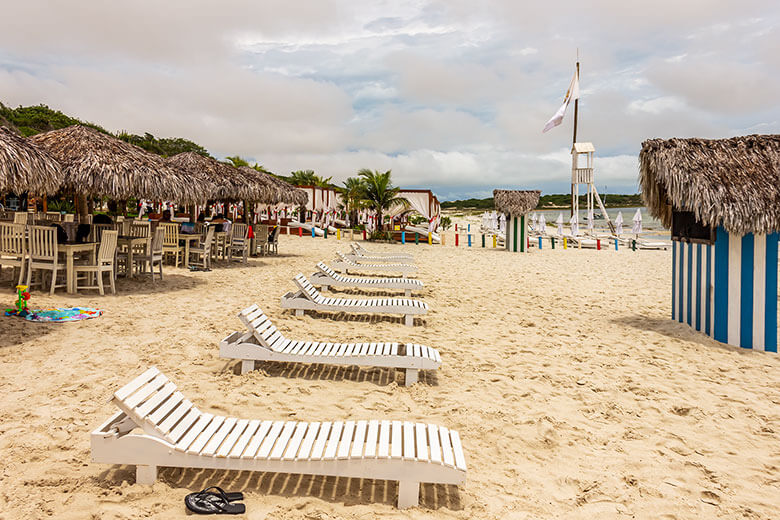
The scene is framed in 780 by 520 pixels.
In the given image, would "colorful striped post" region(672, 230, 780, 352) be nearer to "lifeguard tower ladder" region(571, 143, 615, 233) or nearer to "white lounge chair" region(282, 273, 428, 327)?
"white lounge chair" region(282, 273, 428, 327)

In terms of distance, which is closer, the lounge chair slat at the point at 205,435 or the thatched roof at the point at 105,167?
the lounge chair slat at the point at 205,435

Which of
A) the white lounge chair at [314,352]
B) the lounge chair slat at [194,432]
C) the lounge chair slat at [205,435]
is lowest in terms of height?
the lounge chair slat at [205,435]

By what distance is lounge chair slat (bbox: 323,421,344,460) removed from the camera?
98.4 inches

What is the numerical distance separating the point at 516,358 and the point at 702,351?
7.11 ft

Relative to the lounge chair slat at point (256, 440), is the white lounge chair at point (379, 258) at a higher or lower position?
higher

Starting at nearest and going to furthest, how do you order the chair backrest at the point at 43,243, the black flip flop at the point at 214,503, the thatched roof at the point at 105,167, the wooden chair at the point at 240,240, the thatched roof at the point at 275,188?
the black flip flop at the point at 214,503
the chair backrest at the point at 43,243
the thatched roof at the point at 105,167
the wooden chair at the point at 240,240
the thatched roof at the point at 275,188

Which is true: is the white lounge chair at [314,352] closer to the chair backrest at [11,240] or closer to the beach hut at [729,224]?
the beach hut at [729,224]

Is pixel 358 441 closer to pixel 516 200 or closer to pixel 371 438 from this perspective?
pixel 371 438

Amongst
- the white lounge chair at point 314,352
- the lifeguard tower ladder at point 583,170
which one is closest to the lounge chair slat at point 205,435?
the white lounge chair at point 314,352

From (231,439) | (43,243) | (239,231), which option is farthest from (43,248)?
(231,439)

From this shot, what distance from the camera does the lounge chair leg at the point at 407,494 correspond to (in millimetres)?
2479

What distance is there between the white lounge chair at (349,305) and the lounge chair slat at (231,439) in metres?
3.67

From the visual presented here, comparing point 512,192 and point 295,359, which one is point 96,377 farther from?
point 512,192

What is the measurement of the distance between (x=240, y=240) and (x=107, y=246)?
5.05m
